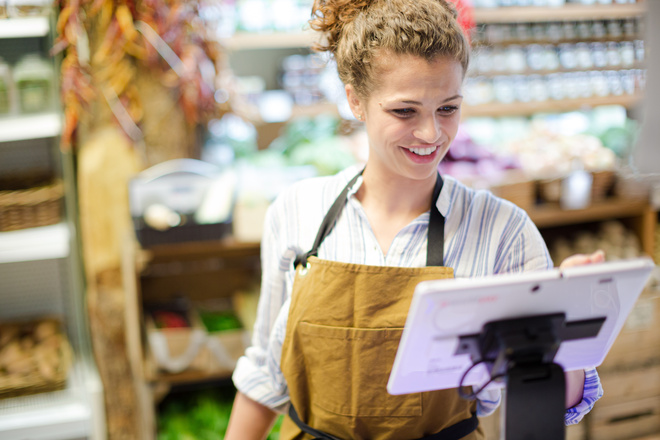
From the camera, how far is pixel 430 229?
4.08 feet

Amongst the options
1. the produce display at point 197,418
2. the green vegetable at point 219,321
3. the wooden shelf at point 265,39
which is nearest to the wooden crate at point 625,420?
the produce display at point 197,418

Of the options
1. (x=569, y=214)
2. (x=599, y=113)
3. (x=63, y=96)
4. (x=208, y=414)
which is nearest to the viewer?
(x=63, y=96)

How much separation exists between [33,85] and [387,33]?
6.29 ft

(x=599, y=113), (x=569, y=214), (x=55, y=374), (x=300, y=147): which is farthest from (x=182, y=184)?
(x=599, y=113)

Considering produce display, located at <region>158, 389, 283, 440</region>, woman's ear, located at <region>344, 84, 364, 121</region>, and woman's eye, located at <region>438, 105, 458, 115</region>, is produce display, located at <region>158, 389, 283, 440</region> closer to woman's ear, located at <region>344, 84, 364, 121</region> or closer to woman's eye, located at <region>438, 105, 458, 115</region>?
woman's ear, located at <region>344, 84, 364, 121</region>

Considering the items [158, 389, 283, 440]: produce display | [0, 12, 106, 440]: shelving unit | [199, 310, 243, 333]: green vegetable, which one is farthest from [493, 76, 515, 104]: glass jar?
[0, 12, 106, 440]: shelving unit

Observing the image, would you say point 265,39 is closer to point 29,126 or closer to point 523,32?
point 29,126

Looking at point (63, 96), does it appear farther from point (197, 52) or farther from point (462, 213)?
point (462, 213)

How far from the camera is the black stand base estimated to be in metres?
0.90

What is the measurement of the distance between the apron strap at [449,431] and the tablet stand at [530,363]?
1.09ft

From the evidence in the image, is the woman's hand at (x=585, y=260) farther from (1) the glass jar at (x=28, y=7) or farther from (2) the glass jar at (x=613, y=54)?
(2) the glass jar at (x=613, y=54)

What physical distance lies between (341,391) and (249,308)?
5.16 feet

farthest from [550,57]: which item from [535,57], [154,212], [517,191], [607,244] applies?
[154,212]

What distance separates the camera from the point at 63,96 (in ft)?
7.64
